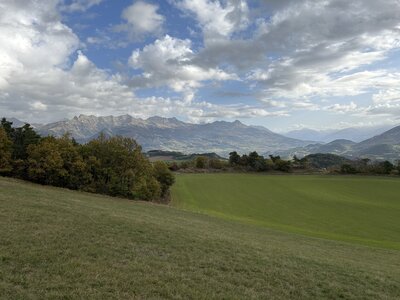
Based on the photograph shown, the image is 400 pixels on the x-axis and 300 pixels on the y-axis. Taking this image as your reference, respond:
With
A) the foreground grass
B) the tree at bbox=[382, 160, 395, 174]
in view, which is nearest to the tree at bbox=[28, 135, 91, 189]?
the foreground grass

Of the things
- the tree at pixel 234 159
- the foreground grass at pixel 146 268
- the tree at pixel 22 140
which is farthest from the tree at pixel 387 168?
the foreground grass at pixel 146 268

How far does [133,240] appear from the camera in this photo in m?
16.1

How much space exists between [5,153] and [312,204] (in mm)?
58897

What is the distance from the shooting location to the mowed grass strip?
45688mm

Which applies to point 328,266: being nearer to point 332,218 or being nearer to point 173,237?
point 173,237

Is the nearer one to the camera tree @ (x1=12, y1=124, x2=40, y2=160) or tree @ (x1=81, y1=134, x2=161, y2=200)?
tree @ (x1=12, y1=124, x2=40, y2=160)

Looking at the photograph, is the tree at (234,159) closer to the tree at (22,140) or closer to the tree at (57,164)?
the tree at (57,164)

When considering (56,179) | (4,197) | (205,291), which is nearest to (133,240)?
(205,291)

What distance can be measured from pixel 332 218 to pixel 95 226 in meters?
47.2

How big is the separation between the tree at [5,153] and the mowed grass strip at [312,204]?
31309mm

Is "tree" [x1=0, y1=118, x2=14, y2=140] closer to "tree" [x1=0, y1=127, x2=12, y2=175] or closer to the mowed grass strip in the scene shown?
"tree" [x1=0, y1=127, x2=12, y2=175]

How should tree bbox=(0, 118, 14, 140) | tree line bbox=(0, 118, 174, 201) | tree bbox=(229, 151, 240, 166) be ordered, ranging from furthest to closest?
tree bbox=(229, 151, 240, 166) → tree bbox=(0, 118, 14, 140) → tree line bbox=(0, 118, 174, 201)

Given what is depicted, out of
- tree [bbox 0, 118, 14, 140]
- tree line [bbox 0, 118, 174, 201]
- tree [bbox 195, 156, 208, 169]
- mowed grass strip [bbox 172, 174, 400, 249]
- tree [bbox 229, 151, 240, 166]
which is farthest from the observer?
tree [bbox 195, 156, 208, 169]

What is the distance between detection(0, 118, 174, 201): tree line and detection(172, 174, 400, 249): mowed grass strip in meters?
11.5
